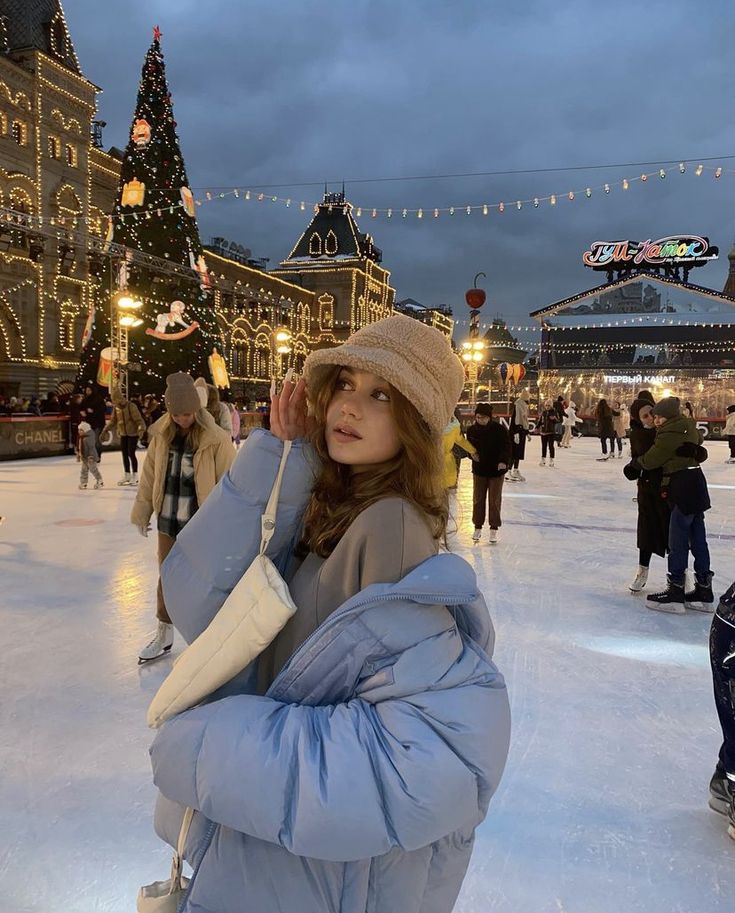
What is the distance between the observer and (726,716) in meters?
2.16

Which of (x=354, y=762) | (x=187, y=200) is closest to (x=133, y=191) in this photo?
(x=187, y=200)

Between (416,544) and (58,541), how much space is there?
19.4 ft

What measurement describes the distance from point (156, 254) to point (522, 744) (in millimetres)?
17558

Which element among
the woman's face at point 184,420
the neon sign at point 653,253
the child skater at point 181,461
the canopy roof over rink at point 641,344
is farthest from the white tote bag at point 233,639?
the neon sign at point 653,253

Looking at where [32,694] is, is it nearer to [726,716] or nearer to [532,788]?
[532,788]

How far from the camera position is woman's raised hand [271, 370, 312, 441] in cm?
103

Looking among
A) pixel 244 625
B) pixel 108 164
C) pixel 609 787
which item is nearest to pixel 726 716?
pixel 609 787

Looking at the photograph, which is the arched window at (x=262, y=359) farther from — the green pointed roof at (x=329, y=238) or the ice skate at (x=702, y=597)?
the ice skate at (x=702, y=597)

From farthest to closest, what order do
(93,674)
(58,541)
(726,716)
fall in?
(58,541)
(93,674)
(726,716)

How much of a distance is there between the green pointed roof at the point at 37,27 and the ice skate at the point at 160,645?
26437 millimetres

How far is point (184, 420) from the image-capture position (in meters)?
3.26

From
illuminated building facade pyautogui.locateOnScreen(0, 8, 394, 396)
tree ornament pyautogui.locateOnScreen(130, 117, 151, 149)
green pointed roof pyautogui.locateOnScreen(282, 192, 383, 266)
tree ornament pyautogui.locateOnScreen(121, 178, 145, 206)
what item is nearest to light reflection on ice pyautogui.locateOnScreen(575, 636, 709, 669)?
tree ornament pyautogui.locateOnScreen(121, 178, 145, 206)

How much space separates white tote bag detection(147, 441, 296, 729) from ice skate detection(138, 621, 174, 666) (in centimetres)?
268

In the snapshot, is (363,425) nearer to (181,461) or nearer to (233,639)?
(233,639)
